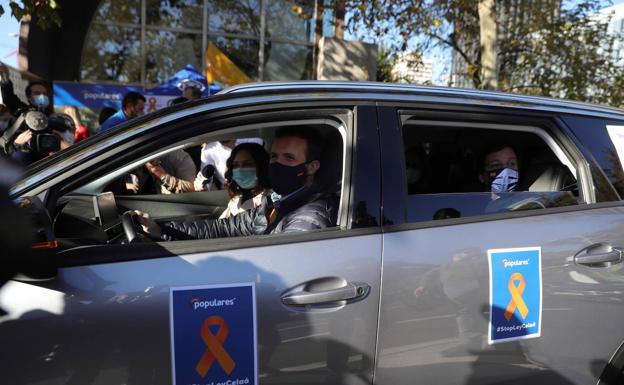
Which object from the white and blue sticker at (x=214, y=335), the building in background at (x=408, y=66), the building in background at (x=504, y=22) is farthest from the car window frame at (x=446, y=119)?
the building in background at (x=504, y=22)

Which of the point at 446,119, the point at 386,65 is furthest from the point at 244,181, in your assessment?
the point at 386,65

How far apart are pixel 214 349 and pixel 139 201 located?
2031mm

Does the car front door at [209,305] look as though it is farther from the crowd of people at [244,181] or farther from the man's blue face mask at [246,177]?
the man's blue face mask at [246,177]

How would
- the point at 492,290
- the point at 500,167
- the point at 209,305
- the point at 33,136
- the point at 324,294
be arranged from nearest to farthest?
the point at 209,305 < the point at 324,294 < the point at 492,290 < the point at 500,167 < the point at 33,136

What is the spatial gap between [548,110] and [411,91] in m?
0.69

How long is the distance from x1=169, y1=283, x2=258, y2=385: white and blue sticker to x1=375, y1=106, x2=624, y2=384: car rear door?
0.47 meters

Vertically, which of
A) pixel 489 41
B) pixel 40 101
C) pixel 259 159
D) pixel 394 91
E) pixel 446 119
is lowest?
pixel 259 159

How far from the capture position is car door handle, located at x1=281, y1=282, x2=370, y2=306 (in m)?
1.75

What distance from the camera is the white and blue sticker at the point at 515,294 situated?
1996 millimetres

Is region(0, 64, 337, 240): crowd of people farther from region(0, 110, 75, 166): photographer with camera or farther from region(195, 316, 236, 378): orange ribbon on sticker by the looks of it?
region(195, 316, 236, 378): orange ribbon on sticker

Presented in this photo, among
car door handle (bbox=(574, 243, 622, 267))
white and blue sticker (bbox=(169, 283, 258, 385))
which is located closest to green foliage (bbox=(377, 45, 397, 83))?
car door handle (bbox=(574, 243, 622, 267))

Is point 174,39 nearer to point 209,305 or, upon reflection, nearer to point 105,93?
point 105,93

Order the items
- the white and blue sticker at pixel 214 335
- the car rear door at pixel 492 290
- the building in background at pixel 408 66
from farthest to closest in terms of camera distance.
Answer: the building in background at pixel 408 66 → the car rear door at pixel 492 290 → the white and blue sticker at pixel 214 335

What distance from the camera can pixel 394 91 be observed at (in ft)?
7.11
